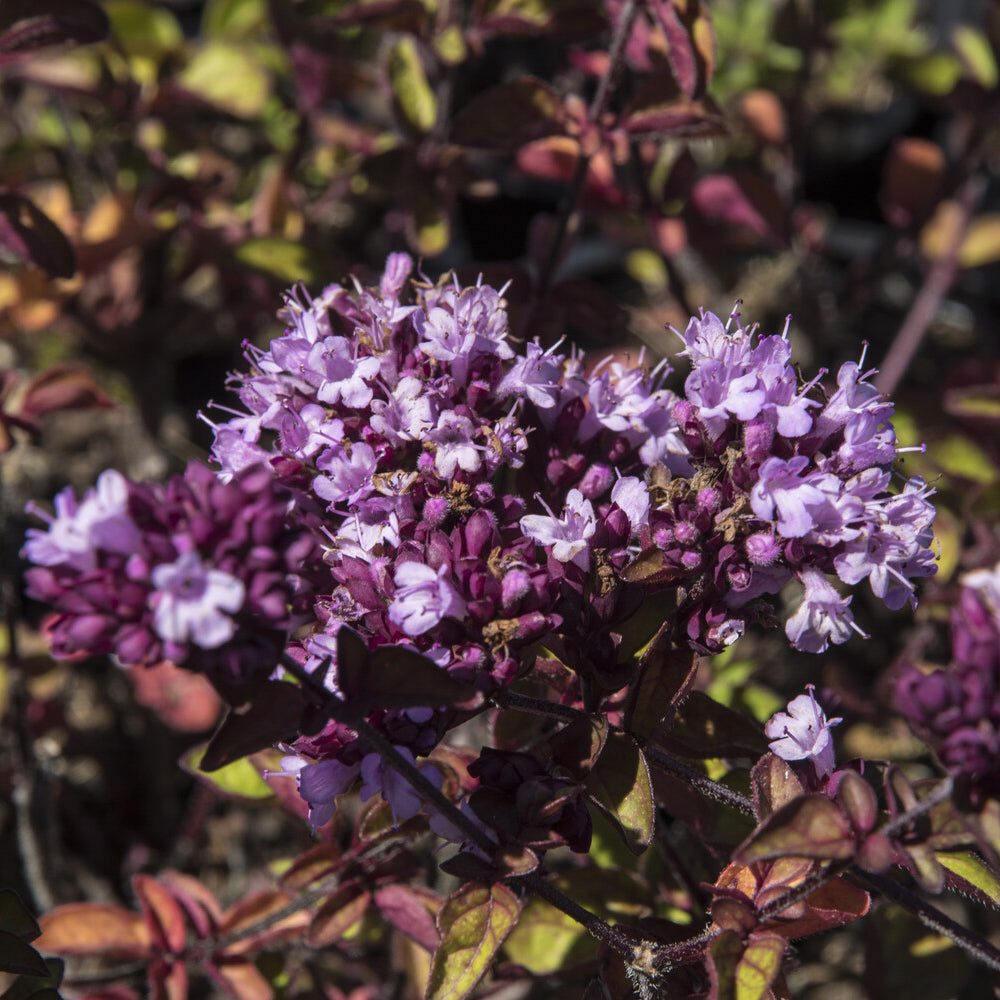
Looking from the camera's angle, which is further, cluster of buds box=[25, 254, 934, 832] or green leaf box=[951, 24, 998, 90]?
green leaf box=[951, 24, 998, 90]

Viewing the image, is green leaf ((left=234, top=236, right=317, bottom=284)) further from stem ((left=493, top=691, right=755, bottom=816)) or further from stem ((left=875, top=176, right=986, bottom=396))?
stem ((left=875, top=176, right=986, bottom=396))

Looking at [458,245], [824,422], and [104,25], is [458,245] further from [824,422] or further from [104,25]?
[824,422]

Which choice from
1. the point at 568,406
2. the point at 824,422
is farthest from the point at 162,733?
the point at 824,422

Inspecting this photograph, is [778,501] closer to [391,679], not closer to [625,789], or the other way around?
[625,789]

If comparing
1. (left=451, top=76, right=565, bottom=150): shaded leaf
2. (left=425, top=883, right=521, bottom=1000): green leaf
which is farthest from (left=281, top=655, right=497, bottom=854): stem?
(left=451, top=76, right=565, bottom=150): shaded leaf

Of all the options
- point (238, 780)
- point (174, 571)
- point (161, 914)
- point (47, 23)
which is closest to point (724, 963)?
point (174, 571)

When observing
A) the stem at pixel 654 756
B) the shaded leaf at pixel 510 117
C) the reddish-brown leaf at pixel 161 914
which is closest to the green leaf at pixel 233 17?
the shaded leaf at pixel 510 117

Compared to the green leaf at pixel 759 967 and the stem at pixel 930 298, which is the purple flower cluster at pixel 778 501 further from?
the stem at pixel 930 298
